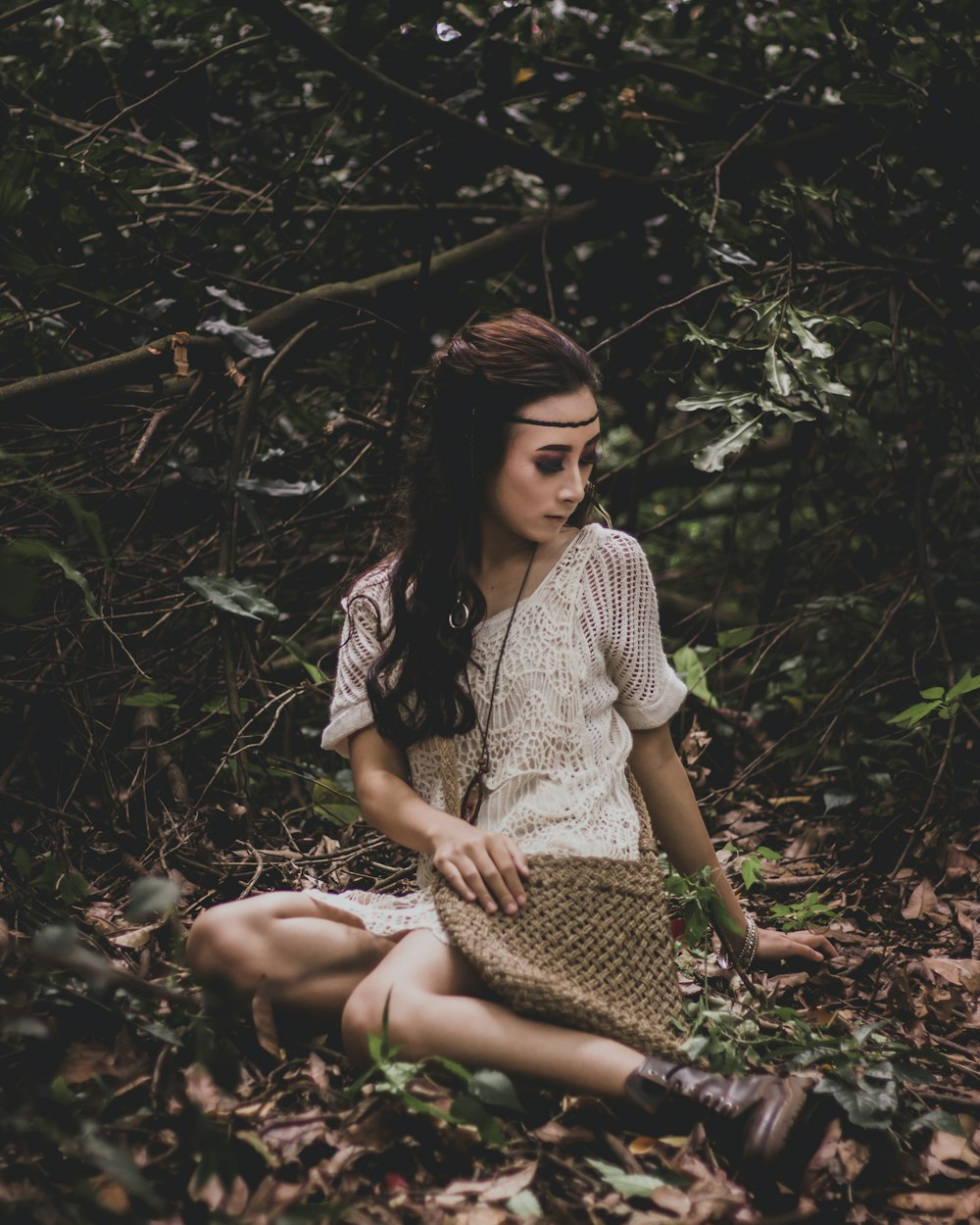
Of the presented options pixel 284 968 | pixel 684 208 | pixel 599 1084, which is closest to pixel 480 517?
pixel 284 968

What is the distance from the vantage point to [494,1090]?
5.51ft

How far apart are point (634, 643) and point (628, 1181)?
1.01m

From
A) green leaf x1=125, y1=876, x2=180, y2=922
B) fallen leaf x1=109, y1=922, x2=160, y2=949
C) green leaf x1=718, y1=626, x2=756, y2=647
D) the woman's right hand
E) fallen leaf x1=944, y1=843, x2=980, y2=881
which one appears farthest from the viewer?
green leaf x1=718, y1=626, x2=756, y2=647

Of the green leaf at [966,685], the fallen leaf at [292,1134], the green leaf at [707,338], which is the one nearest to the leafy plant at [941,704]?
the green leaf at [966,685]

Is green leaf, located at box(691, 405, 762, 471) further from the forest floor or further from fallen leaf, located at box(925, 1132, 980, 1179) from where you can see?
fallen leaf, located at box(925, 1132, 980, 1179)

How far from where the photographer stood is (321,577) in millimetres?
3439

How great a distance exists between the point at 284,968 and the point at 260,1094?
0.22 m

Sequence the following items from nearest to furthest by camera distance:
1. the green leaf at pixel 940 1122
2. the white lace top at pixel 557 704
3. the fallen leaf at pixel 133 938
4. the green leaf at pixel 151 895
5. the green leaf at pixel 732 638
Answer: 1. the green leaf at pixel 151 895
2. the green leaf at pixel 940 1122
3. the white lace top at pixel 557 704
4. the fallen leaf at pixel 133 938
5. the green leaf at pixel 732 638

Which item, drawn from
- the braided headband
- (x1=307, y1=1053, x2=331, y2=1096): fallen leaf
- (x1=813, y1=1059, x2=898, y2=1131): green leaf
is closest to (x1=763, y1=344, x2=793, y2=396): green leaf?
the braided headband

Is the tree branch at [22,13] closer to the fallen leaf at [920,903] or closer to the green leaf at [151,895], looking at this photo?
the green leaf at [151,895]

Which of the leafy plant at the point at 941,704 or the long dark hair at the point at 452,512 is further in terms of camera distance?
Result: the leafy plant at the point at 941,704

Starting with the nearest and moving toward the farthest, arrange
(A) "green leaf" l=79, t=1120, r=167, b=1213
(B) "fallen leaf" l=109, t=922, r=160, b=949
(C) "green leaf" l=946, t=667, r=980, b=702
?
(A) "green leaf" l=79, t=1120, r=167, b=1213
(B) "fallen leaf" l=109, t=922, r=160, b=949
(C) "green leaf" l=946, t=667, r=980, b=702

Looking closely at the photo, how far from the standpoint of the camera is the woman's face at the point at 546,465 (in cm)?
215

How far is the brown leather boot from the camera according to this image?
5.29 ft
